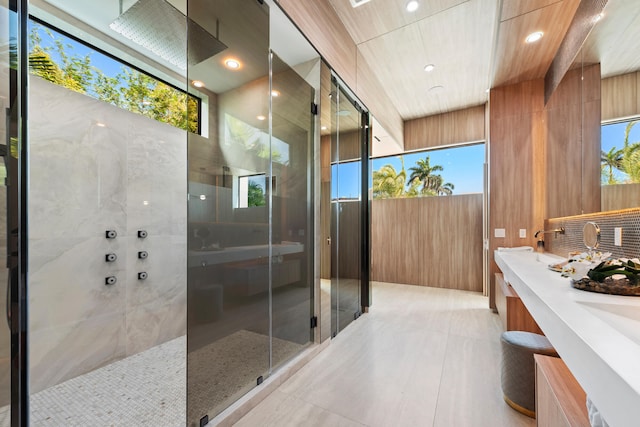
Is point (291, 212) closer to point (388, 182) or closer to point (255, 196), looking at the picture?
point (255, 196)

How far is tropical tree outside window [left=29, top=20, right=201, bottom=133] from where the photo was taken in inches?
81.8

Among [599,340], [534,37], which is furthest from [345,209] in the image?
[599,340]

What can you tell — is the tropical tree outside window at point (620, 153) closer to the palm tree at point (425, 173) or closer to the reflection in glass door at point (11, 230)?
the reflection in glass door at point (11, 230)

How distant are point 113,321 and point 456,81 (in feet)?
16.4

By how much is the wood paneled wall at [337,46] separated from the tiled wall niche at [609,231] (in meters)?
2.44

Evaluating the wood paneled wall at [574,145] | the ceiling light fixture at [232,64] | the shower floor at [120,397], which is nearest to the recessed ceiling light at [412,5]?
the wood paneled wall at [574,145]

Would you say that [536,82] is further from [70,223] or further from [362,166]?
[70,223]

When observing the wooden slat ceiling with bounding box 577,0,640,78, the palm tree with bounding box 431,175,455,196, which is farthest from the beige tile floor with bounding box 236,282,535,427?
the palm tree with bounding box 431,175,455,196

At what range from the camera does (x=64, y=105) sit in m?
2.09

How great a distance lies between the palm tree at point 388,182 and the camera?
554 centimetres

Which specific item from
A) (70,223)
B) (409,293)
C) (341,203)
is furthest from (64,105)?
(409,293)

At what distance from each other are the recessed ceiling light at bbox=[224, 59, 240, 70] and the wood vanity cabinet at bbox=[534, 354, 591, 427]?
7.52ft

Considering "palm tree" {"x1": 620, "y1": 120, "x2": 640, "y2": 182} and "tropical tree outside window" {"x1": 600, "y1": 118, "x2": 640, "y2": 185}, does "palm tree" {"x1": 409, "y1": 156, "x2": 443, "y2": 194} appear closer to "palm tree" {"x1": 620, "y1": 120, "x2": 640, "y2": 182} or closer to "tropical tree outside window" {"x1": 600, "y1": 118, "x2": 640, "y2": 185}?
A: "tropical tree outside window" {"x1": 600, "y1": 118, "x2": 640, "y2": 185}

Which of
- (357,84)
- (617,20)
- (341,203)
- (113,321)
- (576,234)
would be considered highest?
(357,84)
